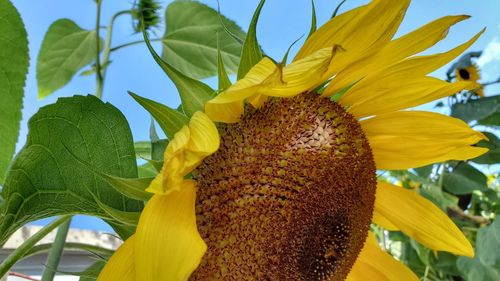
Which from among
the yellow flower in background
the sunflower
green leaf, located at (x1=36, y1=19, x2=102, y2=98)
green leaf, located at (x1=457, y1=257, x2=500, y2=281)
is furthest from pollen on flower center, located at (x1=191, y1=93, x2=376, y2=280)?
the yellow flower in background

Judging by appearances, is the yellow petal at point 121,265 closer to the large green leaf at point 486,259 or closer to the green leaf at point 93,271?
the green leaf at point 93,271

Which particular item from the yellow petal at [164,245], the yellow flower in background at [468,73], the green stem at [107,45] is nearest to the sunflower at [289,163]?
the yellow petal at [164,245]

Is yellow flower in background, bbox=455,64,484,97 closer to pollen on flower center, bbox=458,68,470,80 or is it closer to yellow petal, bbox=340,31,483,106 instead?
pollen on flower center, bbox=458,68,470,80

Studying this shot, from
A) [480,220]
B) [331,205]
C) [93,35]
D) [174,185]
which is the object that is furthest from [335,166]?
[480,220]

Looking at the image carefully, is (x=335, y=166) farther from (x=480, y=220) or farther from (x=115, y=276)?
(x=480, y=220)

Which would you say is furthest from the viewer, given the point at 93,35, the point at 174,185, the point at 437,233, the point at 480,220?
the point at 480,220
